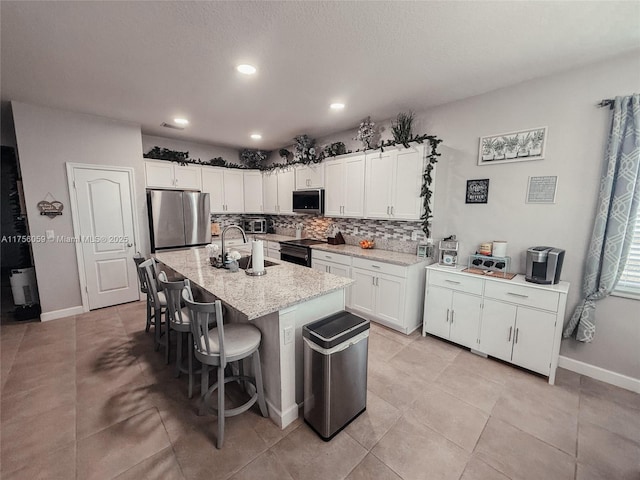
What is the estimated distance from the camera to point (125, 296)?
409 cm

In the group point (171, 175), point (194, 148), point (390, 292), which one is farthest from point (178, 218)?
point (390, 292)

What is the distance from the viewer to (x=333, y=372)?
1687 mm

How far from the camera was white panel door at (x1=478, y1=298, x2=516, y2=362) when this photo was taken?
8.15ft

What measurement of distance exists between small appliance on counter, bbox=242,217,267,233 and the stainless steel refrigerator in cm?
115

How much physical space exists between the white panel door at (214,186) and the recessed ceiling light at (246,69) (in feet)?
9.28

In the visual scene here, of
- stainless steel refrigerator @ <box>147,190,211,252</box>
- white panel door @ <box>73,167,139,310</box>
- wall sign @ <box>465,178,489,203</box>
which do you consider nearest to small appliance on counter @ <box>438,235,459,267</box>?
wall sign @ <box>465,178,489,203</box>

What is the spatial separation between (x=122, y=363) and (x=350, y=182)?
339cm

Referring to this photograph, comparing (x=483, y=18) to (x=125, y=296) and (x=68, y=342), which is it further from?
(x=125, y=296)

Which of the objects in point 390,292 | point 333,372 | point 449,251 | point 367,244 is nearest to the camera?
point 333,372

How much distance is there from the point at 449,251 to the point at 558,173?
122 cm

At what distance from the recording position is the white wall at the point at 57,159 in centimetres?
325

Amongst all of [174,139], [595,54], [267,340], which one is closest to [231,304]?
[267,340]

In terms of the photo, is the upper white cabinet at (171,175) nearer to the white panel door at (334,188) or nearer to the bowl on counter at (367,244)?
the white panel door at (334,188)

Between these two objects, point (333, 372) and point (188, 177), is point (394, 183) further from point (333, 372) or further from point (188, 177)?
point (188, 177)
